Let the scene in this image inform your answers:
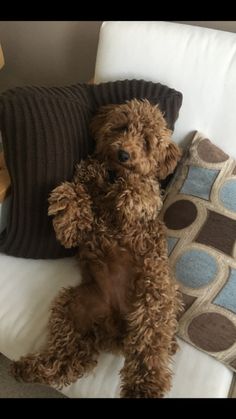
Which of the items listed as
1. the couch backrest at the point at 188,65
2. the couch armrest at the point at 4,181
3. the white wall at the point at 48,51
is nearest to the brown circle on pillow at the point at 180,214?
the couch backrest at the point at 188,65

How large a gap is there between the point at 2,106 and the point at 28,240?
411mm

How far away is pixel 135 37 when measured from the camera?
135 centimetres

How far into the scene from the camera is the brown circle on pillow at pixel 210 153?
129 centimetres

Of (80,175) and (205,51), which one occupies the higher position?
(205,51)

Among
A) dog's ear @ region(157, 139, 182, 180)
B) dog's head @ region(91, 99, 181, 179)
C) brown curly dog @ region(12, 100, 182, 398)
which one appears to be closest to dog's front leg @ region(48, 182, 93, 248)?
brown curly dog @ region(12, 100, 182, 398)

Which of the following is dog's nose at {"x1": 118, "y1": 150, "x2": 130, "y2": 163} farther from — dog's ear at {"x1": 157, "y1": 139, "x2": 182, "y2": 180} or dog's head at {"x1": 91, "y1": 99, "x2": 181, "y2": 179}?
dog's ear at {"x1": 157, "y1": 139, "x2": 182, "y2": 180}

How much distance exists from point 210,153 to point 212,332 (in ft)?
1.77

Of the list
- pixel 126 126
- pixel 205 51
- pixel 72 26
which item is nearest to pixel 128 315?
pixel 126 126

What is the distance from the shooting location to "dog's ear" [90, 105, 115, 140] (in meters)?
1.21

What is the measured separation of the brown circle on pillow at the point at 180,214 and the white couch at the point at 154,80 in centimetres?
24

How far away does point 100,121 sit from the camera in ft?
4.02

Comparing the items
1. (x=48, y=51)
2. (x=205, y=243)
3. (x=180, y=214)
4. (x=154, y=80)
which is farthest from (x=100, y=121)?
(x=48, y=51)

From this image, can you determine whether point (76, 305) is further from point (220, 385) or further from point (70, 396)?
point (220, 385)

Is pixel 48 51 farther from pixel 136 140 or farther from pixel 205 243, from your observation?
pixel 205 243
